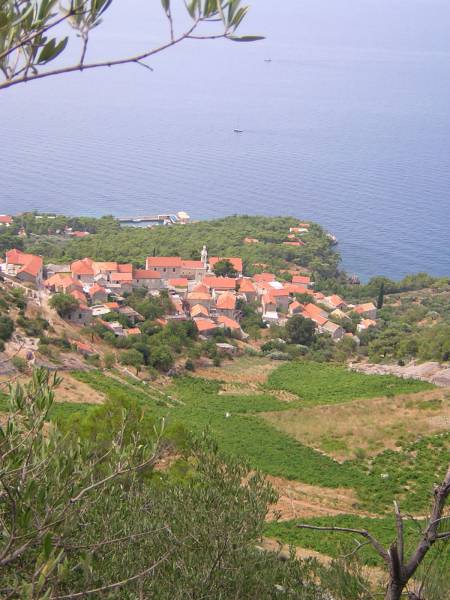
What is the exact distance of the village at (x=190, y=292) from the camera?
101 ft

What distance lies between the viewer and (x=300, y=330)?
3278 cm

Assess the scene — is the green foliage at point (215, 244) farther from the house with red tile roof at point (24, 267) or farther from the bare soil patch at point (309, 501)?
the bare soil patch at point (309, 501)

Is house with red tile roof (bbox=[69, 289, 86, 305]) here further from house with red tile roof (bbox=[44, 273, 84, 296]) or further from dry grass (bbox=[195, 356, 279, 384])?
dry grass (bbox=[195, 356, 279, 384])

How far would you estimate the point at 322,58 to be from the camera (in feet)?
604

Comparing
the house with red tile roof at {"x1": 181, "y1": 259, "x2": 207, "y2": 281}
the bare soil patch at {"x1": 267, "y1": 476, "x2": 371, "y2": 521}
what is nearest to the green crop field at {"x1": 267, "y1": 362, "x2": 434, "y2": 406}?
the bare soil patch at {"x1": 267, "y1": 476, "x2": 371, "y2": 521}

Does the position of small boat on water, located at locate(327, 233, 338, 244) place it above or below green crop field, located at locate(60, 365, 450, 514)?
below

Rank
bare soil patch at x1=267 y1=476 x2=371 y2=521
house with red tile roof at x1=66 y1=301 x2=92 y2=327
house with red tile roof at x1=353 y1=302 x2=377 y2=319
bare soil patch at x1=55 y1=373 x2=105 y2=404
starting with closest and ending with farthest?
bare soil patch at x1=267 y1=476 x2=371 y2=521 < bare soil patch at x1=55 y1=373 x2=105 y2=404 < house with red tile roof at x1=66 y1=301 x2=92 y2=327 < house with red tile roof at x1=353 y1=302 x2=377 y2=319

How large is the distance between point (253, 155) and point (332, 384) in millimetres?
59827

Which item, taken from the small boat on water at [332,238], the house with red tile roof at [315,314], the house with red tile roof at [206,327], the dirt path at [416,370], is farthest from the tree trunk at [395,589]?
the small boat on water at [332,238]

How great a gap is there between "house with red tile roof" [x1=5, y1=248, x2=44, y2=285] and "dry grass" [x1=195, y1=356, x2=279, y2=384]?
9.87m

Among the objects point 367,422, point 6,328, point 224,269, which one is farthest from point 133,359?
point 224,269

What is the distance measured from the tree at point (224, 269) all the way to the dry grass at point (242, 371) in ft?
35.3

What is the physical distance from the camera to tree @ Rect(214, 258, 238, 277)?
39.4m

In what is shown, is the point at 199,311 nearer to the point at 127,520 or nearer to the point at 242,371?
the point at 242,371
